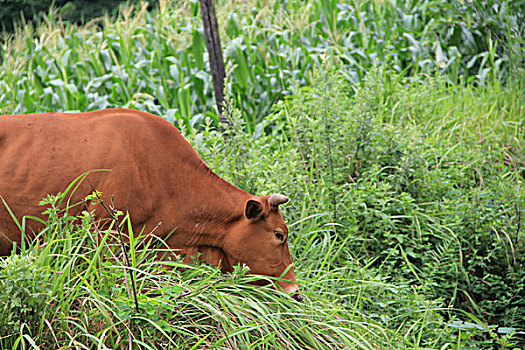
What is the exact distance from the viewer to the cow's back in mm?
2877

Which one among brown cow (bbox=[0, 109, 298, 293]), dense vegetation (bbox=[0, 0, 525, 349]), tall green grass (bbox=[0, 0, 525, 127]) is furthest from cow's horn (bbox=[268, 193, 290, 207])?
tall green grass (bbox=[0, 0, 525, 127])

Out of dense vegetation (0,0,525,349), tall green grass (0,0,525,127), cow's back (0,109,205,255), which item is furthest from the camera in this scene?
tall green grass (0,0,525,127)

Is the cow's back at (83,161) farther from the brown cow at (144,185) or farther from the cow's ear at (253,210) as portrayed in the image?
the cow's ear at (253,210)

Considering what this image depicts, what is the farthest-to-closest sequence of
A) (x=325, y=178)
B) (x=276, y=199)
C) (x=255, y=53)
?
(x=255, y=53), (x=325, y=178), (x=276, y=199)

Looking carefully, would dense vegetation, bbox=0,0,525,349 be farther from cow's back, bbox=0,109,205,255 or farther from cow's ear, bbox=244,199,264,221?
cow's ear, bbox=244,199,264,221

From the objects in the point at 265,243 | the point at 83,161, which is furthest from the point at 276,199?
the point at 83,161

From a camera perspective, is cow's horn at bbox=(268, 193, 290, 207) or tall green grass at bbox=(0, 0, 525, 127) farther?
→ tall green grass at bbox=(0, 0, 525, 127)

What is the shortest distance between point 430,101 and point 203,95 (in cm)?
239

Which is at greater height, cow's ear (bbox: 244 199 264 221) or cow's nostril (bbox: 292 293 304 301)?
cow's ear (bbox: 244 199 264 221)

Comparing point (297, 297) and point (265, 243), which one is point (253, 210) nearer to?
point (265, 243)

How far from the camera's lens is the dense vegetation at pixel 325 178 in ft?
8.00

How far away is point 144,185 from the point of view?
2.96 metres

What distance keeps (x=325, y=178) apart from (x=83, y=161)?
1.96 meters

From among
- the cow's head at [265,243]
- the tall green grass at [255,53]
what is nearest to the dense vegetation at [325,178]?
the tall green grass at [255,53]
